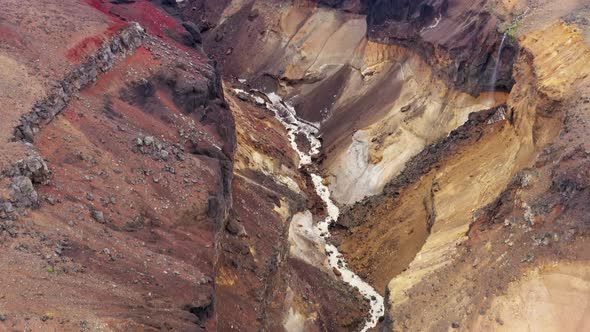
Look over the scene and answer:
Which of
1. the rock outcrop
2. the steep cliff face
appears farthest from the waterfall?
the rock outcrop

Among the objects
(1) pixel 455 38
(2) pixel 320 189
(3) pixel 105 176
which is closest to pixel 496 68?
(1) pixel 455 38

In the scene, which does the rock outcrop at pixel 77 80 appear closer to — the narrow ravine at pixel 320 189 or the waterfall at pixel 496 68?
the narrow ravine at pixel 320 189

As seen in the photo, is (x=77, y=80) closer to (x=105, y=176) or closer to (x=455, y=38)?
(x=105, y=176)

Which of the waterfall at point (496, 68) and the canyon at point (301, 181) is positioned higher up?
the waterfall at point (496, 68)

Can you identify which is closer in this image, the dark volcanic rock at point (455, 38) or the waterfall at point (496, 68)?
the waterfall at point (496, 68)

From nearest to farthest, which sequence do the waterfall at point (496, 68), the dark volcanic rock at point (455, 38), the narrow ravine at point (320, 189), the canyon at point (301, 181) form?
1. the canyon at point (301, 181)
2. the narrow ravine at point (320, 189)
3. the waterfall at point (496, 68)
4. the dark volcanic rock at point (455, 38)

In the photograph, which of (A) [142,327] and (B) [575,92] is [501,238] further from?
(A) [142,327]

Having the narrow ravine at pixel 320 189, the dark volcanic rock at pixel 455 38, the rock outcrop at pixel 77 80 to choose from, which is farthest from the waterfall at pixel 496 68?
the rock outcrop at pixel 77 80

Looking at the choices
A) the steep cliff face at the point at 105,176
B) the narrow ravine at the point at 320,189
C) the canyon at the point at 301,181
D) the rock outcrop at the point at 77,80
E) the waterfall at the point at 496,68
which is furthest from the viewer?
the waterfall at the point at 496,68
